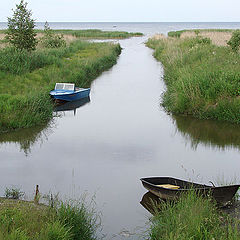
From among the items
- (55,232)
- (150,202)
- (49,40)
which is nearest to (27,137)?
(150,202)

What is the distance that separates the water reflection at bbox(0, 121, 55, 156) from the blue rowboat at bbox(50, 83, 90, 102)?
365cm

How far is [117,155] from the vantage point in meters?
12.0

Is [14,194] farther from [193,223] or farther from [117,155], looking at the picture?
[193,223]

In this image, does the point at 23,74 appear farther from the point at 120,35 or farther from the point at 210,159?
the point at 120,35

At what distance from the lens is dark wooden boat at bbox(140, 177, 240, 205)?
7.71 metres

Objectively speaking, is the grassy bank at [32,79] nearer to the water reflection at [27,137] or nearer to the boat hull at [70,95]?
the water reflection at [27,137]

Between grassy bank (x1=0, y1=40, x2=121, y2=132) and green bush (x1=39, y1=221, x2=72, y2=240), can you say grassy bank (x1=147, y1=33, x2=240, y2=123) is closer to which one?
grassy bank (x1=0, y1=40, x2=121, y2=132)

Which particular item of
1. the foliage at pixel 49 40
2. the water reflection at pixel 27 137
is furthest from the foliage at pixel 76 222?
the foliage at pixel 49 40

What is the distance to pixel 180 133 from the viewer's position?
1462 centimetres

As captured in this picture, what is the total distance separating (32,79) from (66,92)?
2555 mm

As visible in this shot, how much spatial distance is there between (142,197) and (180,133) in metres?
5.92

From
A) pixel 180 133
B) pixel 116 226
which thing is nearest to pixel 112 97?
pixel 180 133

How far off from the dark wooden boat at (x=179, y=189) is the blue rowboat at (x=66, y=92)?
400 inches

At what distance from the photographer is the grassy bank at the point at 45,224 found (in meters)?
5.96
